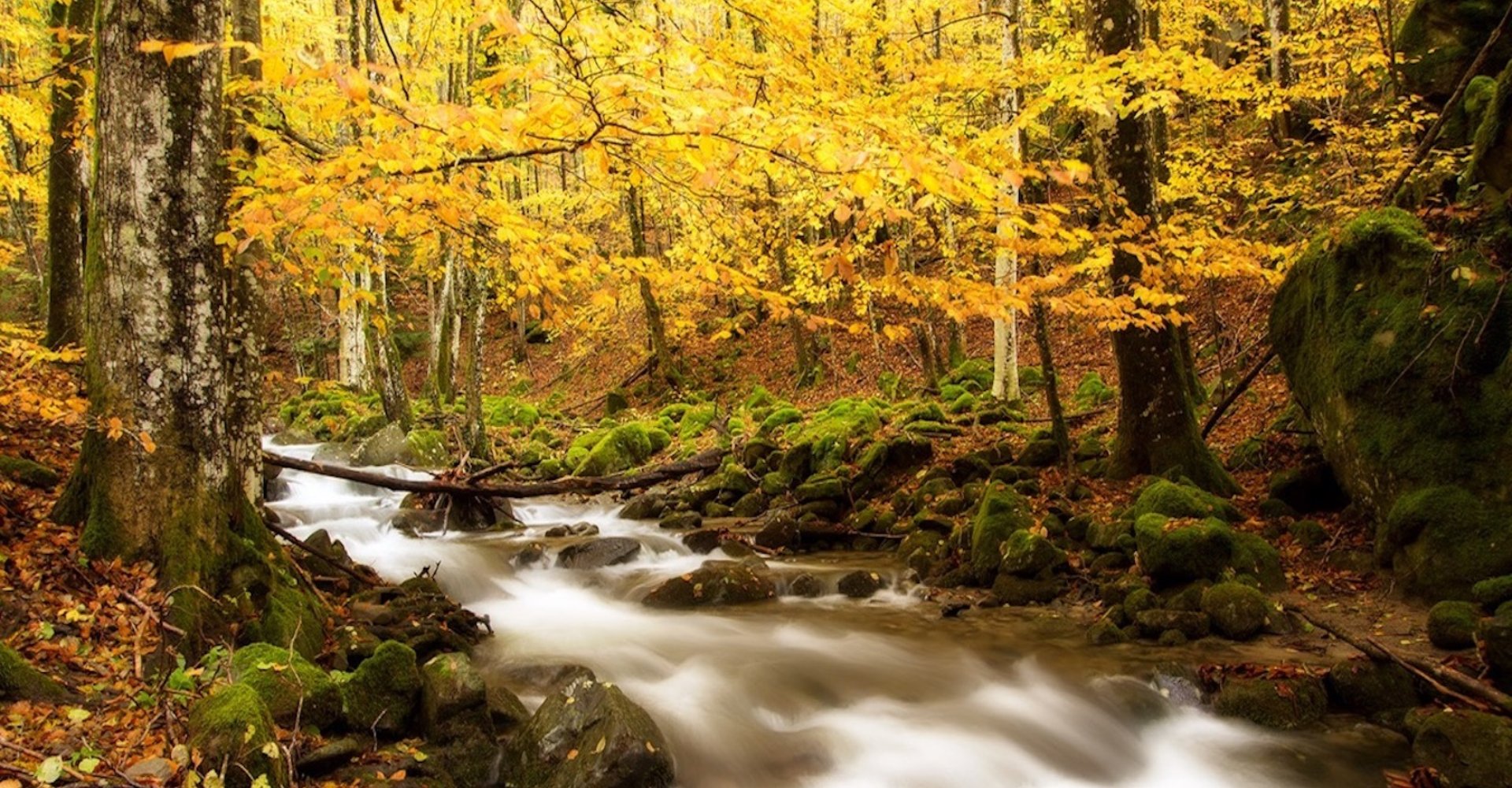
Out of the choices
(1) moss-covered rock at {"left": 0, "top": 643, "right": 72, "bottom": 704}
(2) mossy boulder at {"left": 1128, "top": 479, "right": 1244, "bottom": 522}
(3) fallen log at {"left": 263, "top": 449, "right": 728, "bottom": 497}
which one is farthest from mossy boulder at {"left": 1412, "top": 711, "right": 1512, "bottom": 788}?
(3) fallen log at {"left": 263, "top": 449, "right": 728, "bottom": 497}

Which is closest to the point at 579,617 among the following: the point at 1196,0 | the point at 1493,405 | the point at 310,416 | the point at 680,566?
the point at 680,566

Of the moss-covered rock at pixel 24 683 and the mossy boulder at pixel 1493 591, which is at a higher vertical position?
the moss-covered rock at pixel 24 683

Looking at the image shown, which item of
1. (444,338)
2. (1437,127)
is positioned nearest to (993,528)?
(1437,127)

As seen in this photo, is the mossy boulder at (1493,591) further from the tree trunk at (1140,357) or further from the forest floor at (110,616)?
Answer: the tree trunk at (1140,357)

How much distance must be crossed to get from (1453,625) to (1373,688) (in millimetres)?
718

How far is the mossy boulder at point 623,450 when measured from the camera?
1523 centimetres

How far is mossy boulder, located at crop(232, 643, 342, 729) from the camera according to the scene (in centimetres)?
435

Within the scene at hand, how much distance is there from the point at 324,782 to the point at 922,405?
37.4 ft

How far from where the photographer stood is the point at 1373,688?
5.55 metres

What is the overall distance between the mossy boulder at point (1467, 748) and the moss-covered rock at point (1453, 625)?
1054mm

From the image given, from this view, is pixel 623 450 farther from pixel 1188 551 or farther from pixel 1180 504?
pixel 1188 551

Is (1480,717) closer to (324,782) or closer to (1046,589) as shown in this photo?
(1046,589)

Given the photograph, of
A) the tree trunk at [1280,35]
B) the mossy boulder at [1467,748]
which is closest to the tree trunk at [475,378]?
the mossy boulder at [1467,748]

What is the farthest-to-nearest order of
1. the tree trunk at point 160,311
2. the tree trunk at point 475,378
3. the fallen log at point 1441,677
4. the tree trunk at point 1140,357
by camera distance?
the tree trunk at point 475,378
the tree trunk at point 1140,357
the fallen log at point 1441,677
the tree trunk at point 160,311
